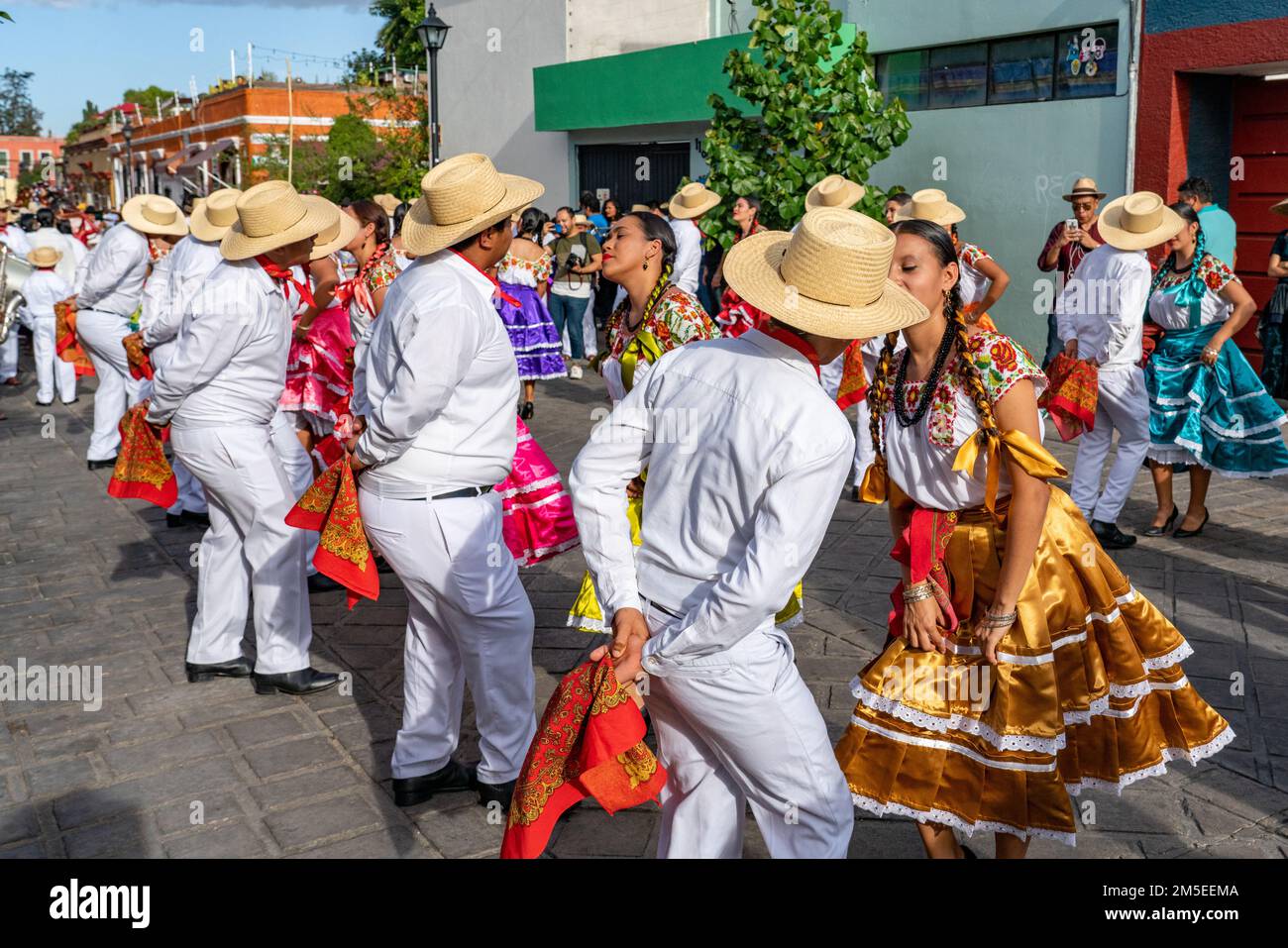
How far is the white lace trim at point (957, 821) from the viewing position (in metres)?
3.14

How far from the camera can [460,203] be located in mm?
3758

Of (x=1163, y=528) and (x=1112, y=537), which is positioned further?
(x=1163, y=528)

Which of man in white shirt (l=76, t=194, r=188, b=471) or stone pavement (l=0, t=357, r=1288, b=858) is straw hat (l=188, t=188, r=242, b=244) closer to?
stone pavement (l=0, t=357, r=1288, b=858)

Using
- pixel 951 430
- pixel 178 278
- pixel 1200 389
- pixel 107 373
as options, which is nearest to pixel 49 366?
pixel 107 373

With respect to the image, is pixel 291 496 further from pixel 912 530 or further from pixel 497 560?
pixel 912 530

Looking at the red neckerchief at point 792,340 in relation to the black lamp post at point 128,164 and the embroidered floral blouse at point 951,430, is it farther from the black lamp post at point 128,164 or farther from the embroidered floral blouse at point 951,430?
the black lamp post at point 128,164

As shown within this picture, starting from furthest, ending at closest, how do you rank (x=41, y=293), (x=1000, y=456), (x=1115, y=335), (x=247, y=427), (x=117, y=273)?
(x=41, y=293), (x=117, y=273), (x=1115, y=335), (x=247, y=427), (x=1000, y=456)

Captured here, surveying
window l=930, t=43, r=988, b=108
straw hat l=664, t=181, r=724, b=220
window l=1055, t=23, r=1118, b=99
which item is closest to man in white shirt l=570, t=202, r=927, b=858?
straw hat l=664, t=181, r=724, b=220

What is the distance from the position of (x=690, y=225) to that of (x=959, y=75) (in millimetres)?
3338

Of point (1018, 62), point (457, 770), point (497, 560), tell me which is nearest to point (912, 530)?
point (497, 560)

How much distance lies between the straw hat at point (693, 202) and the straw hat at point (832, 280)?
7.46 m

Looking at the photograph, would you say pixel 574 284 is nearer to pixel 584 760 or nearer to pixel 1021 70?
pixel 1021 70

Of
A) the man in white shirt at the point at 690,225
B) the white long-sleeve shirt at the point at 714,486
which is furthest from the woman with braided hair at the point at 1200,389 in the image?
the white long-sleeve shirt at the point at 714,486

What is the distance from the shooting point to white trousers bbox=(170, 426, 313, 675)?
4910mm
